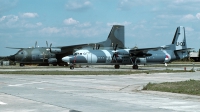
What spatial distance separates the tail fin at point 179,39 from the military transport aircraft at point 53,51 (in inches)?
474

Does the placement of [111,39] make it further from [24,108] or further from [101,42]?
[24,108]

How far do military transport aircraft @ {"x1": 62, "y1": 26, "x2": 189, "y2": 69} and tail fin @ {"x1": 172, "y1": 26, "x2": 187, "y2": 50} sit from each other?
1748 mm

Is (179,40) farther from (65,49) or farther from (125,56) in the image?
(65,49)

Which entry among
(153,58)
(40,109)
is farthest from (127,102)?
(153,58)

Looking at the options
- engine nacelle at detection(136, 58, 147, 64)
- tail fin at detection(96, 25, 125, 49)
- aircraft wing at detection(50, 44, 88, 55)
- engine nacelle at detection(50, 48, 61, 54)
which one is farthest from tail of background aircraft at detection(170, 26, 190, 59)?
engine nacelle at detection(50, 48, 61, 54)

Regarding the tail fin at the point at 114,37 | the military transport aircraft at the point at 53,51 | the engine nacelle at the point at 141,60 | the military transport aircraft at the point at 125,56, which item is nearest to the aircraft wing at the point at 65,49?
the military transport aircraft at the point at 53,51

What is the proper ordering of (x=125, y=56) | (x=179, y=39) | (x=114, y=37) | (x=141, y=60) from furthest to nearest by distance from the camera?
(x=114, y=37) → (x=179, y=39) → (x=141, y=60) → (x=125, y=56)

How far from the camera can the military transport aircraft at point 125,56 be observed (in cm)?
5478

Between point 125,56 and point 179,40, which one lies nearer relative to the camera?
point 125,56

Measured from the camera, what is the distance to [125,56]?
5844 centimetres

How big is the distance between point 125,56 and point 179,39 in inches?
579

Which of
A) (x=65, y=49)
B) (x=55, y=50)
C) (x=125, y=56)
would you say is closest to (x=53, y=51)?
(x=55, y=50)

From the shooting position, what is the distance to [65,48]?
70750mm

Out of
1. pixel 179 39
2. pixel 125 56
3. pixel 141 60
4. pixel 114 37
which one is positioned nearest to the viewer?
pixel 125 56
